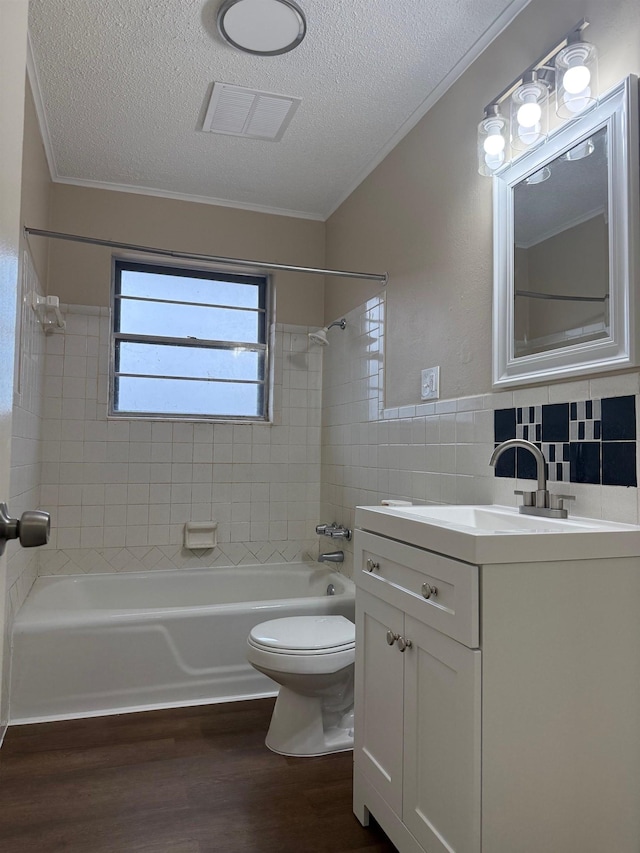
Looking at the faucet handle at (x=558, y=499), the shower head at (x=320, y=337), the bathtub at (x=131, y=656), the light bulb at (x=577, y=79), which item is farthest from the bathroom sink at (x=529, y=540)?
the shower head at (x=320, y=337)

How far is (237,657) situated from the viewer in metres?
2.75

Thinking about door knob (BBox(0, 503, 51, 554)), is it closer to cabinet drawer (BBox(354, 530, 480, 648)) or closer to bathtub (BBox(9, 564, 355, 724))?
cabinet drawer (BBox(354, 530, 480, 648))

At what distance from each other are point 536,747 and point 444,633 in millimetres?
280

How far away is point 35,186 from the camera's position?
2.71m

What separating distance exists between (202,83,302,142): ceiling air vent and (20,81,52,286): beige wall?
725mm

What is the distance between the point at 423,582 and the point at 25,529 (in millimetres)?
987

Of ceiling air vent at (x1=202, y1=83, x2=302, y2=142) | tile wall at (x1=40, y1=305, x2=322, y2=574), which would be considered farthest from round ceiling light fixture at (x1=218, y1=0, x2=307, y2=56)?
tile wall at (x1=40, y1=305, x2=322, y2=574)

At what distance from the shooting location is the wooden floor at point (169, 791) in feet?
5.59

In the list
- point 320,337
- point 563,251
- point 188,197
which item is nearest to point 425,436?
point 563,251

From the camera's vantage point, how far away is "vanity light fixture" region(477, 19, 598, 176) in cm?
162

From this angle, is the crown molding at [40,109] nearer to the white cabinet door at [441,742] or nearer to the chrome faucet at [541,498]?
the chrome faucet at [541,498]

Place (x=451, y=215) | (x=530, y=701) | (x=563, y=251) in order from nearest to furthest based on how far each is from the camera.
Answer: (x=530, y=701)
(x=563, y=251)
(x=451, y=215)

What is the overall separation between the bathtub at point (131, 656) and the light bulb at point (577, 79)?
2.20 meters

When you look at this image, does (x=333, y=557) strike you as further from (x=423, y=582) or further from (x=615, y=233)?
(x=615, y=233)
